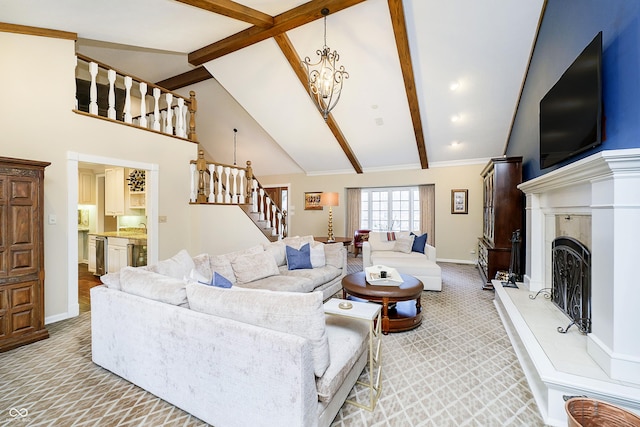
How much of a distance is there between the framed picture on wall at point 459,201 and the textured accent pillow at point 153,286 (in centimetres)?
647

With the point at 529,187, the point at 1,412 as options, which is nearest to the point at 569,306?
the point at 529,187

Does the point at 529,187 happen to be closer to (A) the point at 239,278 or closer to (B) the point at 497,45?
(B) the point at 497,45

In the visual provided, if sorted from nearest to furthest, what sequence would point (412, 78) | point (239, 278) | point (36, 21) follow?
point (36, 21), point (239, 278), point (412, 78)

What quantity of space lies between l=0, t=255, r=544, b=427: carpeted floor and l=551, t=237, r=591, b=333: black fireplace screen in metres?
0.62

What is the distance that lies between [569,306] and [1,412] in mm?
4481

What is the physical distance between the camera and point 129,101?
4.11m

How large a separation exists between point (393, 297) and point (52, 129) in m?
4.29

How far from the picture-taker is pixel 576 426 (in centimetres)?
134

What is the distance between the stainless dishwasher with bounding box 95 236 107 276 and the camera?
5426mm

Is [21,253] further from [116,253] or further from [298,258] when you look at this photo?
[298,258]

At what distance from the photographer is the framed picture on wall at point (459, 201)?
22.5 ft

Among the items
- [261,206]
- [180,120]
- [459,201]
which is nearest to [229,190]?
[261,206]

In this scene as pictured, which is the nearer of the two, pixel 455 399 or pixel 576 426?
pixel 576 426

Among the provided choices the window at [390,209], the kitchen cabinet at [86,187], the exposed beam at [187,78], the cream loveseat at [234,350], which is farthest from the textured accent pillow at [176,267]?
the window at [390,209]
